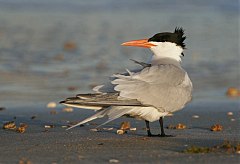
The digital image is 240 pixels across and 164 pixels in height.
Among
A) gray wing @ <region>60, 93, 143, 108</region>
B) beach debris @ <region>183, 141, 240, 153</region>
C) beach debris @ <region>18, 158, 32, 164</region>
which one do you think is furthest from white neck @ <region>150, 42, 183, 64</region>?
beach debris @ <region>18, 158, 32, 164</region>

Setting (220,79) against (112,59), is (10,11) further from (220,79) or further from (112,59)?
(220,79)

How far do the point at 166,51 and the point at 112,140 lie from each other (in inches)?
53.6

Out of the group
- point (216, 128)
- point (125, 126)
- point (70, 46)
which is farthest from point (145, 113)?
point (70, 46)

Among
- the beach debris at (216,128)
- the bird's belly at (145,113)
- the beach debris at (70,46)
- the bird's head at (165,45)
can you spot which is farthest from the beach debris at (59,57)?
the bird's belly at (145,113)

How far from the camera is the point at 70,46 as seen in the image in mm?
12109

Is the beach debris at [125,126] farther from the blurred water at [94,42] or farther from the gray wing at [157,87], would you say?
the blurred water at [94,42]

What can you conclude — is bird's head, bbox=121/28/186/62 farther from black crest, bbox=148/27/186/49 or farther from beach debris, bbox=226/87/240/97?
beach debris, bbox=226/87/240/97

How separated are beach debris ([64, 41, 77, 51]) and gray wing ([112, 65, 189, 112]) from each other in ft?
18.5

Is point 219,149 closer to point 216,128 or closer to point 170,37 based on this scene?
point 216,128

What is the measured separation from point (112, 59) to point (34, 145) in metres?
5.39

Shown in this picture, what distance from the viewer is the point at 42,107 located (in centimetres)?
801

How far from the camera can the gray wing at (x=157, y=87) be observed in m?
5.95

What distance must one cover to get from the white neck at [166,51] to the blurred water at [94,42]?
1762 millimetres

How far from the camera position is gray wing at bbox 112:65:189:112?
595 cm
